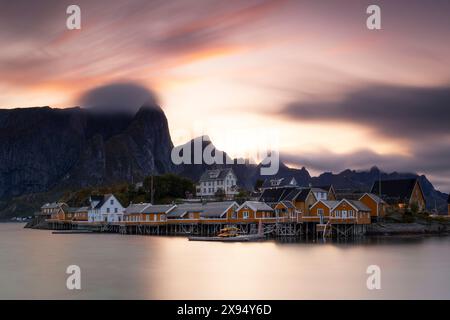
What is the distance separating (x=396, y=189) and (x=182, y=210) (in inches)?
1294

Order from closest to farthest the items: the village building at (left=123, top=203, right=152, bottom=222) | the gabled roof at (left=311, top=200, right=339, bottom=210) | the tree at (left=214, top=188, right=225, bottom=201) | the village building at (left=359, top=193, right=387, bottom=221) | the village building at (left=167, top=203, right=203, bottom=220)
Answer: the gabled roof at (left=311, top=200, right=339, bottom=210)
the village building at (left=359, top=193, right=387, bottom=221)
the village building at (left=167, top=203, right=203, bottom=220)
the village building at (left=123, top=203, right=152, bottom=222)
the tree at (left=214, top=188, right=225, bottom=201)

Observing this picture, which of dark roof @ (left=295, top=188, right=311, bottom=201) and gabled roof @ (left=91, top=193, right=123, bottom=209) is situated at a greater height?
dark roof @ (left=295, top=188, right=311, bottom=201)

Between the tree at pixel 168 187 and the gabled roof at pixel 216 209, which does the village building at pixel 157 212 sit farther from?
the tree at pixel 168 187

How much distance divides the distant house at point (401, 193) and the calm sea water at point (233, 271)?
2602cm

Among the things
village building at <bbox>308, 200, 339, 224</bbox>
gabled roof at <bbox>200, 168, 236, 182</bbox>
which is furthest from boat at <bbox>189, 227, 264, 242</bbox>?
gabled roof at <bbox>200, 168, 236, 182</bbox>

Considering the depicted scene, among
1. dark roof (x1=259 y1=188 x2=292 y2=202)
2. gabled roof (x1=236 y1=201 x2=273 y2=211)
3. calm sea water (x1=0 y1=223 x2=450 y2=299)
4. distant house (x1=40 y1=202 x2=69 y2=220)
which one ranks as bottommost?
distant house (x1=40 y1=202 x2=69 y2=220)

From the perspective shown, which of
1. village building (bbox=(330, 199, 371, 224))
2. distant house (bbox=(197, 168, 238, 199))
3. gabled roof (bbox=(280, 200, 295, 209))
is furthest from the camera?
distant house (bbox=(197, 168, 238, 199))

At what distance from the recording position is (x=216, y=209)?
2879 inches

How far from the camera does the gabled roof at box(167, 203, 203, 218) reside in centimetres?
7698

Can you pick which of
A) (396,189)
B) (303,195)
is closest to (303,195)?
(303,195)

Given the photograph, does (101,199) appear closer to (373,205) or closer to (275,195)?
(275,195)

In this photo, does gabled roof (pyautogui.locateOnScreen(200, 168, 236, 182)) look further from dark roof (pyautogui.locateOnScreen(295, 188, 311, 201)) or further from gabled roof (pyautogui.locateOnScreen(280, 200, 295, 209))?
gabled roof (pyautogui.locateOnScreen(280, 200, 295, 209))
